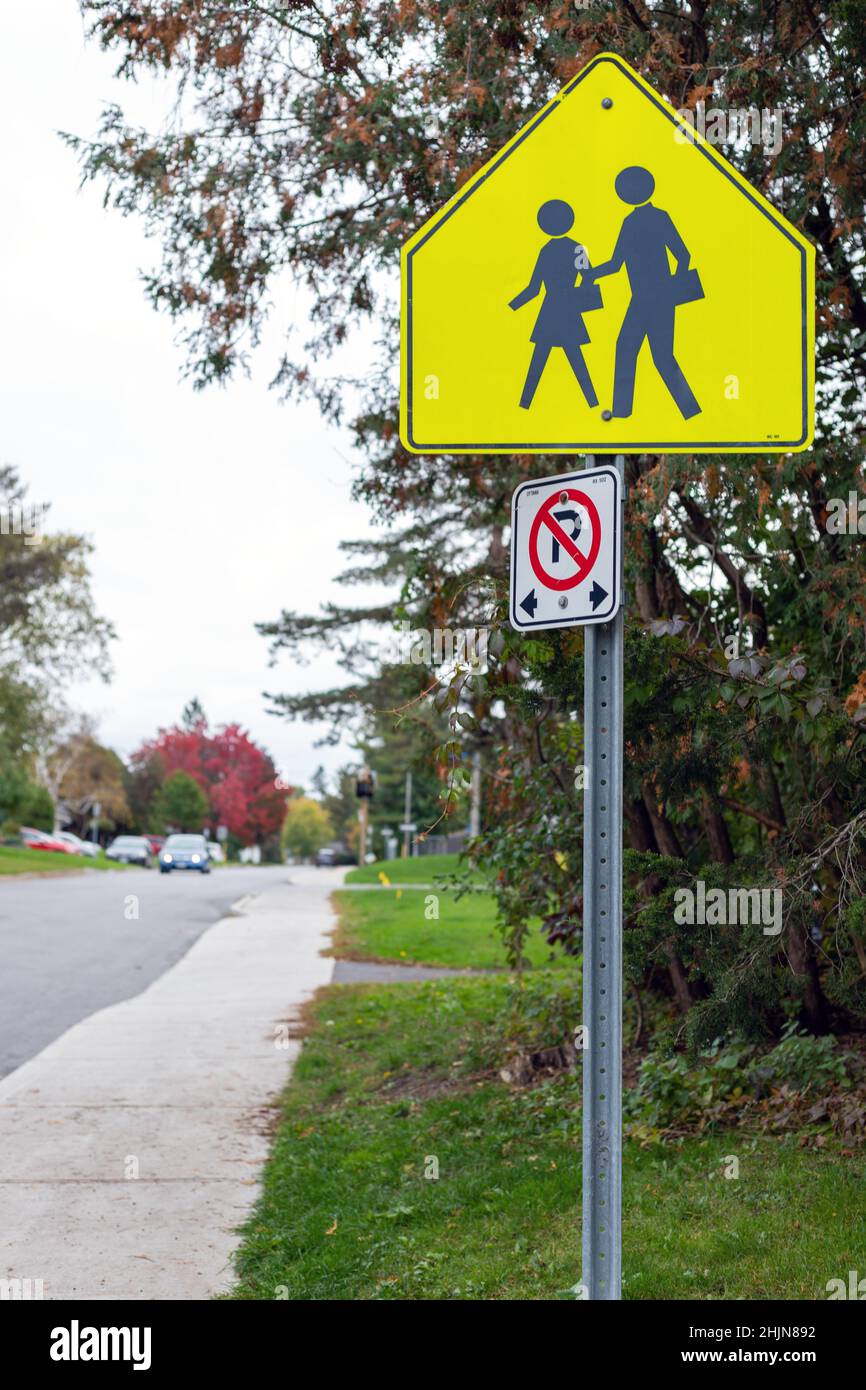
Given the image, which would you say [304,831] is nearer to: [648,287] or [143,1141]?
[143,1141]

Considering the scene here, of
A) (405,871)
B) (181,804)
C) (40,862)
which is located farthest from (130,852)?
(181,804)

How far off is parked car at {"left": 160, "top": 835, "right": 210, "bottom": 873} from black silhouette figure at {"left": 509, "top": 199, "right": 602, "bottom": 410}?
156 feet

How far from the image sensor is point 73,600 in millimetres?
45188

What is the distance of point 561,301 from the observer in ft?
9.72

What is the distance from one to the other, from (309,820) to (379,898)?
9047cm

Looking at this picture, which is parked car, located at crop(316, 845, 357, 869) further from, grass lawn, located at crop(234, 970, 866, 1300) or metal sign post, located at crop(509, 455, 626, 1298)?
metal sign post, located at crop(509, 455, 626, 1298)

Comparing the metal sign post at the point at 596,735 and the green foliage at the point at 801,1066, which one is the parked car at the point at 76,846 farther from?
the metal sign post at the point at 596,735

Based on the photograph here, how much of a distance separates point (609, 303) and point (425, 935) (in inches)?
673

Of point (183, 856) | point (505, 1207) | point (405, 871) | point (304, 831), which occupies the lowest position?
point (304, 831)

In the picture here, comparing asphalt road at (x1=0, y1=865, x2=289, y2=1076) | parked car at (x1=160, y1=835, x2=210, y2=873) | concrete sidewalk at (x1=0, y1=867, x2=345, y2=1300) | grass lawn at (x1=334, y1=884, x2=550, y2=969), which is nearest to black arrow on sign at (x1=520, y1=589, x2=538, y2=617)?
concrete sidewalk at (x1=0, y1=867, x2=345, y2=1300)

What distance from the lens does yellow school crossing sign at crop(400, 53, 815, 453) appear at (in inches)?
115

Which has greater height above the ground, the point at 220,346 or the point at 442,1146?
the point at 220,346
